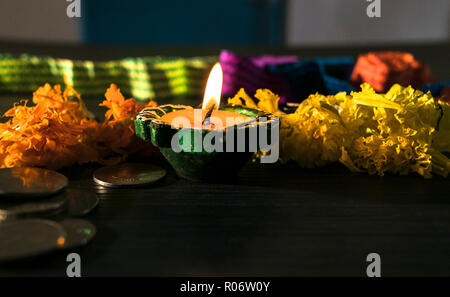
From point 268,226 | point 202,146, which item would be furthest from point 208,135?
point 268,226

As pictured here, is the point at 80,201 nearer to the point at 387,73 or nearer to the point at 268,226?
the point at 268,226

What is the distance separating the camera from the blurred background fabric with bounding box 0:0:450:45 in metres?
3.19

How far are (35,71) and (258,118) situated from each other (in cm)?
132

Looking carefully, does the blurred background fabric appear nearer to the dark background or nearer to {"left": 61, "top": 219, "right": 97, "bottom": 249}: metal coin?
the dark background

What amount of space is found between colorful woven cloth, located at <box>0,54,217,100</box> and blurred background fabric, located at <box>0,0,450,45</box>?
152cm

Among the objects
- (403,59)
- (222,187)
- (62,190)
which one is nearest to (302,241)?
(222,187)

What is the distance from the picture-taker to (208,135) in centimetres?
62

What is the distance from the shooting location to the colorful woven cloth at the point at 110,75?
1.72 meters

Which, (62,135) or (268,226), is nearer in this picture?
(268,226)

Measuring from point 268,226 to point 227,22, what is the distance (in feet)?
11.2

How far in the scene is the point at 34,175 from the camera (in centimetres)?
60

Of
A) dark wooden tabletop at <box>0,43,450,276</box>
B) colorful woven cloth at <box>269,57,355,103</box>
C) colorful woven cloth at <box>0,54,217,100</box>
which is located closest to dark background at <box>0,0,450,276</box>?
dark wooden tabletop at <box>0,43,450,276</box>

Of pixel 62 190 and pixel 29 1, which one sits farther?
pixel 29 1

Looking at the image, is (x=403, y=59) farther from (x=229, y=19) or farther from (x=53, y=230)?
(x=229, y=19)
